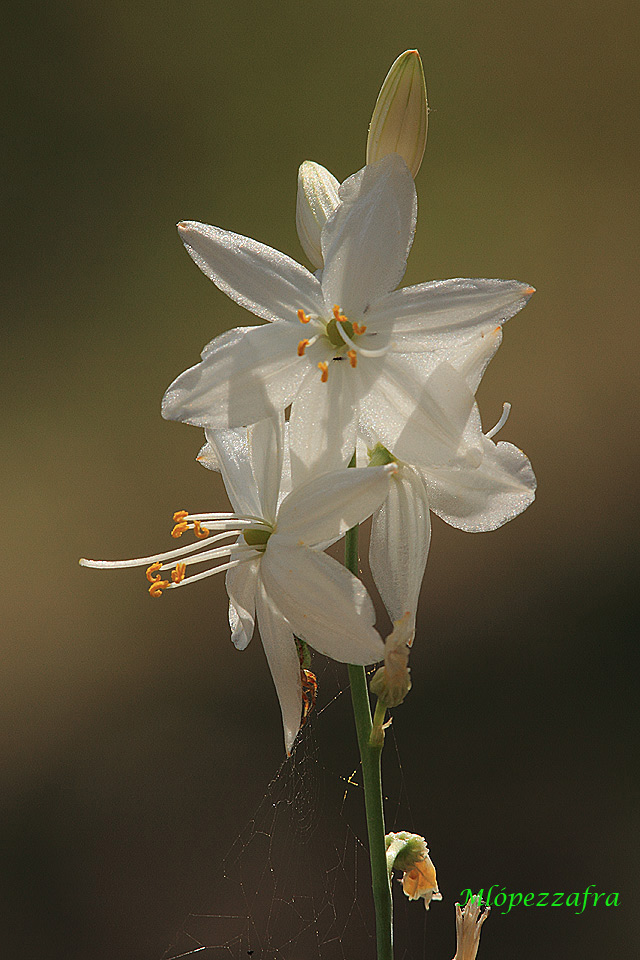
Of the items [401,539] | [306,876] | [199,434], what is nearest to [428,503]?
[401,539]

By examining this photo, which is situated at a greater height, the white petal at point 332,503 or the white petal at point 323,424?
the white petal at point 323,424

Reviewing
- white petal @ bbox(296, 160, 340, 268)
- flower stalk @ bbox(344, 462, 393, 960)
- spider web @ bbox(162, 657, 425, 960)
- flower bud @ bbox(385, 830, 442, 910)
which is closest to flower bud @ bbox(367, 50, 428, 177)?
white petal @ bbox(296, 160, 340, 268)

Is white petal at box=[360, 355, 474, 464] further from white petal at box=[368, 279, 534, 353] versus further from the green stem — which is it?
the green stem

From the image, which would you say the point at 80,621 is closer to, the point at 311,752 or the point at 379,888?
the point at 311,752

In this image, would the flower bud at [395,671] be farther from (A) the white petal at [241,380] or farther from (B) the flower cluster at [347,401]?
(A) the white petal at [241,380]

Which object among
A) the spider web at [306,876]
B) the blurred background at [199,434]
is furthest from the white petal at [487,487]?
the blurred background at [199,434]

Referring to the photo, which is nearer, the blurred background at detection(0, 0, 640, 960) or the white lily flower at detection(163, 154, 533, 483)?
the white lily flower at detection(163, 154, 533, 483)

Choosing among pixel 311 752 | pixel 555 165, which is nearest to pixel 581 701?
pixel 311 752
